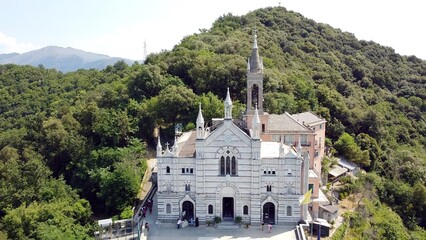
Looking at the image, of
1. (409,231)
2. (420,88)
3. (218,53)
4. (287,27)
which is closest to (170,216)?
(409,231)

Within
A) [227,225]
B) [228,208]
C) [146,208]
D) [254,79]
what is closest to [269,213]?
[228,208]

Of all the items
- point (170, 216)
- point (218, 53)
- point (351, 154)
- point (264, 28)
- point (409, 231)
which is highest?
point (264, 28)

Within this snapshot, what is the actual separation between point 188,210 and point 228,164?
673 centimetres

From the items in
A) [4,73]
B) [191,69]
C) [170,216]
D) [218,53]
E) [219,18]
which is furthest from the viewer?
[219,18]

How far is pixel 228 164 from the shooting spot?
132ft

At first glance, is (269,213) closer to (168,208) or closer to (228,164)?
(228,164)

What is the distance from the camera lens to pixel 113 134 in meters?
57.4

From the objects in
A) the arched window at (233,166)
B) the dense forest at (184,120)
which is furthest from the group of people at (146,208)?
the arched window at (233,166)

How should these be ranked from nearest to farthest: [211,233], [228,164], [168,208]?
1. [211,233]
2. [228,164]
3. [168,208]

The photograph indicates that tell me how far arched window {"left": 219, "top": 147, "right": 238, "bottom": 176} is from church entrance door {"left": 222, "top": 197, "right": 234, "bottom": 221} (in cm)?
294

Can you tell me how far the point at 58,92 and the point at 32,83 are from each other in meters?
8.56

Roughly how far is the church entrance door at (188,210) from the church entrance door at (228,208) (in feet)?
10.8

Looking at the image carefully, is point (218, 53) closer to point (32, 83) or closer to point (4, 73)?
point (32, 83)

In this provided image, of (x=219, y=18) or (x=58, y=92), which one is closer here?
(x=58, y=92)
